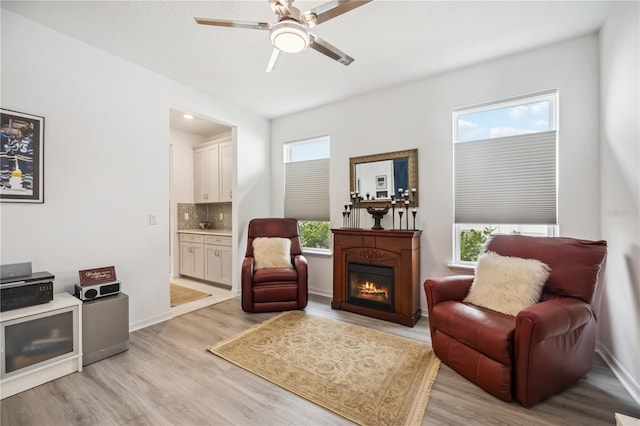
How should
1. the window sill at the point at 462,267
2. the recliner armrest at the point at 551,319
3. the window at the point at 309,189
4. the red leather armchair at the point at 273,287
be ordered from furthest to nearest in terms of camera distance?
the window at the point at 309,189 → the red leather armchair at the point at 273,287 → the window sill at the point at 462,267 → the recliner armrest at the point at 551,319

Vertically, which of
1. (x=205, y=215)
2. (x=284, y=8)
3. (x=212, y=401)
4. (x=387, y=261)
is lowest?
(x=212, y=401)

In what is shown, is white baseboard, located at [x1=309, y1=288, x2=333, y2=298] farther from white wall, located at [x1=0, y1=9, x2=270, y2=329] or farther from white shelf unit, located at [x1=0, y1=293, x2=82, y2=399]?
white shelf unit, located at [x1=0, y1=293, x2=82, y2=399]

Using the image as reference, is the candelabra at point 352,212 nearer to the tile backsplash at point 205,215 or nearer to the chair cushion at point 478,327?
the chair cushion at point 478,327

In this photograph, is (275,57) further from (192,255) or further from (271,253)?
(192,255)

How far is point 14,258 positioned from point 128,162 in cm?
122

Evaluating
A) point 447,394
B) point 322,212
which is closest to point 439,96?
point 322,212

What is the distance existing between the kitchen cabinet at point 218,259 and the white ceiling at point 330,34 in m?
2.37

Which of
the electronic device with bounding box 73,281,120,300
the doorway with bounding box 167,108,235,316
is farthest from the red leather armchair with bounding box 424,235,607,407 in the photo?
the doorway with bounding box 167,108,235,316

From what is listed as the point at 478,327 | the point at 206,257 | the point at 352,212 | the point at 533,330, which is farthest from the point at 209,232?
the point at 533,330

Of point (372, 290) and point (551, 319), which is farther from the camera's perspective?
point (372, 290)

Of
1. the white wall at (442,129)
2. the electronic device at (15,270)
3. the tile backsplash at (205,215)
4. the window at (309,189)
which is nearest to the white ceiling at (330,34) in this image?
the white wall at (442,129)

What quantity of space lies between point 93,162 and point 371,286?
3.21m

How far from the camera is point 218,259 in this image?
4.52m

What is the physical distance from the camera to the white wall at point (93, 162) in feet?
7.40
